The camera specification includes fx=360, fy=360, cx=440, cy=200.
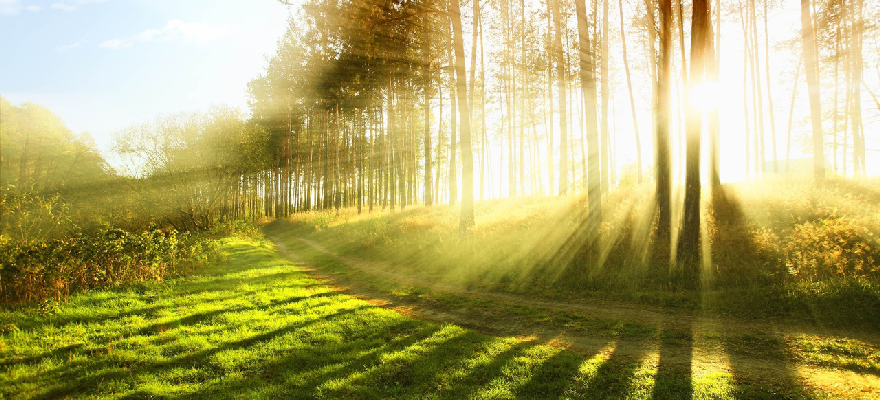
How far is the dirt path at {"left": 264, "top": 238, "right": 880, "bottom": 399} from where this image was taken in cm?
493

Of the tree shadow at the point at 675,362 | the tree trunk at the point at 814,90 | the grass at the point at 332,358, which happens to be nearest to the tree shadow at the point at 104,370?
the grass at the point at 332,358

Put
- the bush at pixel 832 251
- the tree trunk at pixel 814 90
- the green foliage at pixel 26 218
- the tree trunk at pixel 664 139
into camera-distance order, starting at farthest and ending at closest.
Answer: the tree trunk at pixel 814 90 → the tree trunk at pixel 664 139 → the green foliage at pixel 26 218 → the bush at pixel 832 251

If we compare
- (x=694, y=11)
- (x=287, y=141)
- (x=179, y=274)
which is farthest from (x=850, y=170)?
(x=287, y=141)

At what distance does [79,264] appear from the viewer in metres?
9.41

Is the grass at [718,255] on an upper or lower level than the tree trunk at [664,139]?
lower

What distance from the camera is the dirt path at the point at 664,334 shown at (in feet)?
16.2

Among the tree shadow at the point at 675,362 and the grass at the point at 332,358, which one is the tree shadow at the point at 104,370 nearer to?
the grass at the point at 332,358

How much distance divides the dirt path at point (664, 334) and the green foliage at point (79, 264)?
6920 millimetres

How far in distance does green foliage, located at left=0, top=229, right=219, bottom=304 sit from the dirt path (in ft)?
22.7

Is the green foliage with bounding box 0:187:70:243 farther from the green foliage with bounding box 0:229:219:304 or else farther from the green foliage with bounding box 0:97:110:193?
the green foliage with bounding box 0:229:219:304

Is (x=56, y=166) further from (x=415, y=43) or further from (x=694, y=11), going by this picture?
(x=694, y=11)

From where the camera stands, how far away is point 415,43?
61.7 ft

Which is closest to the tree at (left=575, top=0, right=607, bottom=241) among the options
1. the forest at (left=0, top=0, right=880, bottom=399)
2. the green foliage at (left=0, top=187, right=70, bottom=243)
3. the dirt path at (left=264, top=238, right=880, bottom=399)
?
the forest at (left=0, top=0, right=880, bottom=399)

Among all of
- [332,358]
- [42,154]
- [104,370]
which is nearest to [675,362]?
[332,358]
